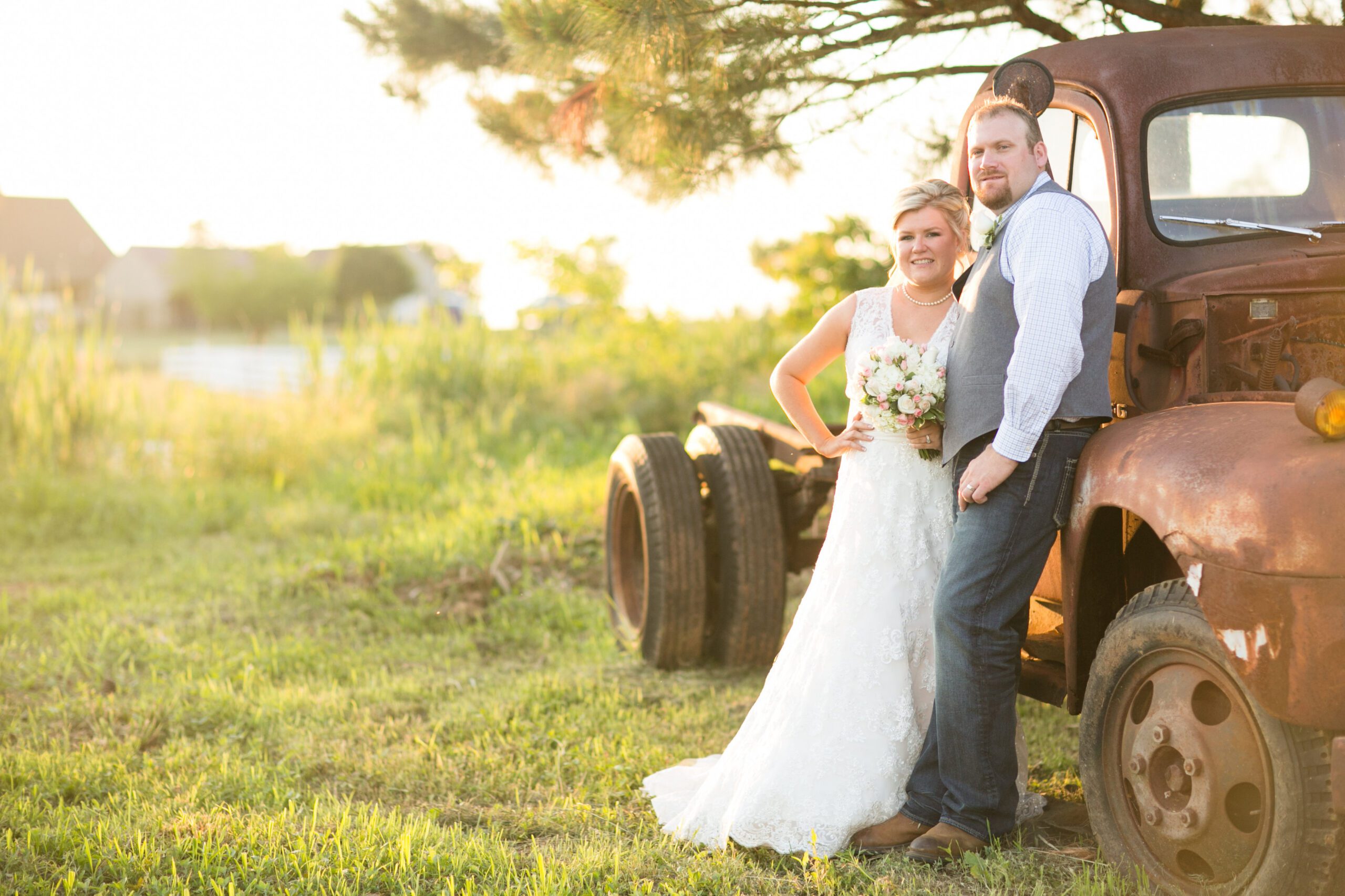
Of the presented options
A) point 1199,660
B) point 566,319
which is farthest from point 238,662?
point 566,319

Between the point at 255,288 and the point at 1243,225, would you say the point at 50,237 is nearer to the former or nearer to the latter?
the point at 255,288

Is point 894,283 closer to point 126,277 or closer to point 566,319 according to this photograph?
point 566,319

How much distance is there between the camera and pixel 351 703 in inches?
193

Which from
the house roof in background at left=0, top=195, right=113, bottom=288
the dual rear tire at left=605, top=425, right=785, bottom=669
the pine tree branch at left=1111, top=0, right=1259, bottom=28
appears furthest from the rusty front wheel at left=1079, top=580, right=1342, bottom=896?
Answer: the house roof in background at left=0, top=195, right=113, bottom=288

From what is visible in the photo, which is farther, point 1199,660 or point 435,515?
point 435,515

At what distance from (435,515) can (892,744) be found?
6017 mm

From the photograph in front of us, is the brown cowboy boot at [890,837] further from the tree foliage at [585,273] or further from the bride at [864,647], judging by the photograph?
the tree foliage at [585,273]

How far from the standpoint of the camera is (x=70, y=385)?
10.4 meters

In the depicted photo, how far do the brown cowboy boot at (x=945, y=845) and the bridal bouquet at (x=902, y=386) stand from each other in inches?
45.6

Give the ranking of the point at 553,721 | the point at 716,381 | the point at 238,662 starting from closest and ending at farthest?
the point at 553,721 → the point at 238,662 → the point at 716,381

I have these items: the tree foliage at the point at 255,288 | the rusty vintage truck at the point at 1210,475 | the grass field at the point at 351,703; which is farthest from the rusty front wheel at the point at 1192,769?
the tree foliage at the point at 255,288

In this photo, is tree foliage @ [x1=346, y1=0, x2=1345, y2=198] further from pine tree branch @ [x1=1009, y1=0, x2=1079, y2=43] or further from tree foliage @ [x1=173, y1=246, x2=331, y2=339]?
tree foliage @ [x1=173, y1=246, x2=331, y2=339]

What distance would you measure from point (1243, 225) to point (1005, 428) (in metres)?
1.04

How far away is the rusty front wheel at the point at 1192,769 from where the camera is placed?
7.70 ft
